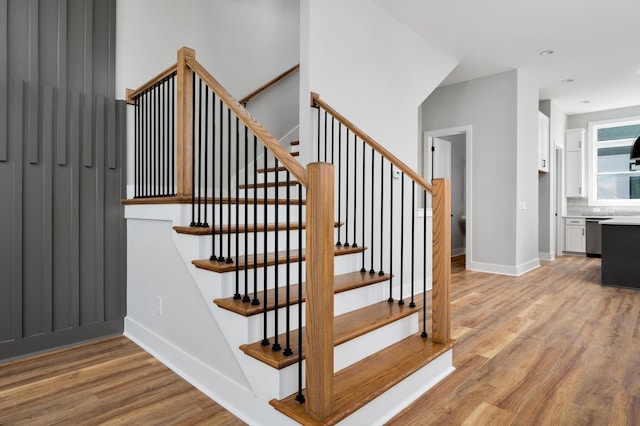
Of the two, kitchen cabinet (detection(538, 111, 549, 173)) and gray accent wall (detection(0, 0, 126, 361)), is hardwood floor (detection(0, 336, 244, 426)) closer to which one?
gray accent wall (detection(0, 0, 126, 361))

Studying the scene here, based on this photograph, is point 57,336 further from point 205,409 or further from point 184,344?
point 205,409

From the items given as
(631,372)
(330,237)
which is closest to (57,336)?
(330,237)

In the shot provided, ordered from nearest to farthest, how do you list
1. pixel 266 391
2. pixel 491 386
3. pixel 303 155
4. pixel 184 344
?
pixel 266 391
pixel 491 386
pixel 184 344
pixel 303 155

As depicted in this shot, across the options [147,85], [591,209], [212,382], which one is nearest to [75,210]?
[147,85]

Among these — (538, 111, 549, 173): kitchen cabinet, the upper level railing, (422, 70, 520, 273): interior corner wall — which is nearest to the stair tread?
the upper level railing

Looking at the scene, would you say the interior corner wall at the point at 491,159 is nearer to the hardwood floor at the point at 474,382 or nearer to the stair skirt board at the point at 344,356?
the hardwood floor at the point at 474,382

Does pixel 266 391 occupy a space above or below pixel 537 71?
below

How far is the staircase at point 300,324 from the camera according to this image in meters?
1.52

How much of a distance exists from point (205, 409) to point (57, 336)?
148 cm

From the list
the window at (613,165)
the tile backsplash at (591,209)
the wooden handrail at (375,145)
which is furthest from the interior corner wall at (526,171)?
the wooden handrail at (375,145)

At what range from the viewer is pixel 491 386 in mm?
2137

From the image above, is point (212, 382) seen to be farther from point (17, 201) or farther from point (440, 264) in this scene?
point (17, 201)

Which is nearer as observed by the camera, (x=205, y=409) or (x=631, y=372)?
(x=205, y=409)

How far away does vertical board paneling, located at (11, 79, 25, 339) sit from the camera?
7.98ft
